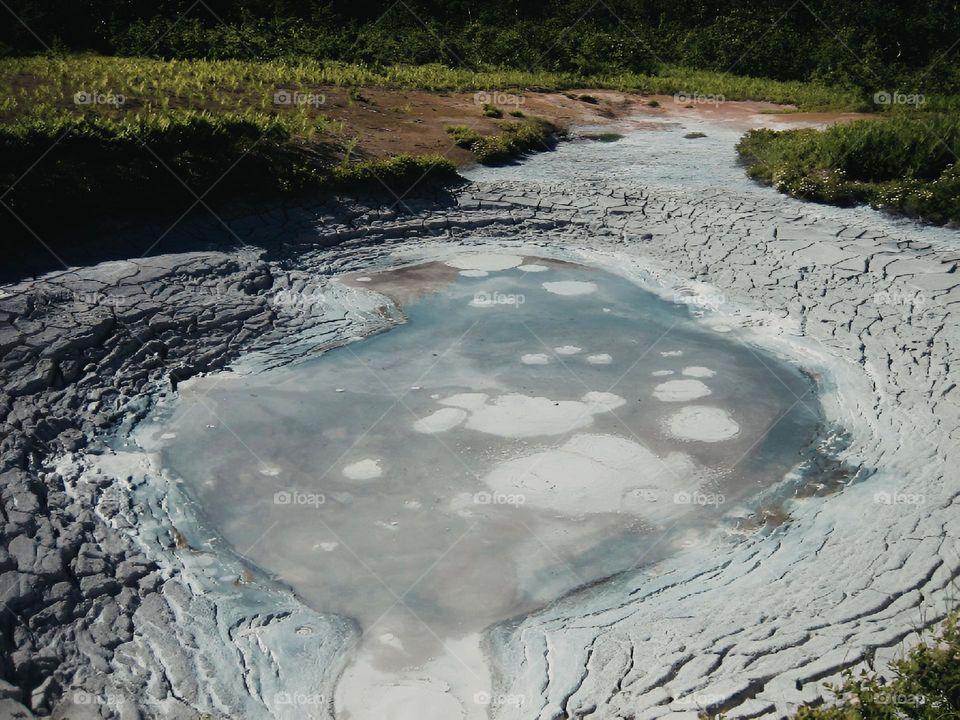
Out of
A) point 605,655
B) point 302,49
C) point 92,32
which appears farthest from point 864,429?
point 92,32

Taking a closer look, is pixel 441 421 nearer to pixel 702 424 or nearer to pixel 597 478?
pixel 597 478

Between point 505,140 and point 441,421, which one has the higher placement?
point 505,140

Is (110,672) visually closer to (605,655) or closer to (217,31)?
(605,655)

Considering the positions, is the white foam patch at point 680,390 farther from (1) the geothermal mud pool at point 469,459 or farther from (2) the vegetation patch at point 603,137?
(2) the vegetation patch at point 603,137

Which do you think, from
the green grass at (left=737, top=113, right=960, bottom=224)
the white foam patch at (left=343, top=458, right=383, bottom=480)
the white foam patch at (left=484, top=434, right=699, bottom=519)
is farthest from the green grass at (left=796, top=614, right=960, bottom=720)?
the green grass at (left=737, top=113, right=960, bottom=224)

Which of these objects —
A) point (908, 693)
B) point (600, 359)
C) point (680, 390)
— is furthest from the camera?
point (600, 359)

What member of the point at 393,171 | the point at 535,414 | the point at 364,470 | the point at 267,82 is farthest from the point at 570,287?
the point at 267,82

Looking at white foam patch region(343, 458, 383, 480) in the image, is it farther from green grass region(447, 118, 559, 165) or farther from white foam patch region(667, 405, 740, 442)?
green grass region(447, 118, 559, 165)
